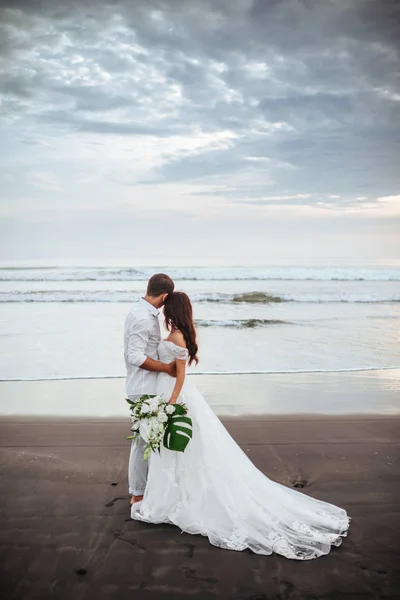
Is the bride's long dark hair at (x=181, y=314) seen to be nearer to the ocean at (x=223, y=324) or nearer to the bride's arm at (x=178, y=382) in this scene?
the bride's arm at (x=178, y=382)

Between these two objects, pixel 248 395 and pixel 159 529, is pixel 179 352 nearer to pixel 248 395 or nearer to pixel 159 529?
pixel 159 529

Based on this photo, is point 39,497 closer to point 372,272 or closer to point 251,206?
point 372,272

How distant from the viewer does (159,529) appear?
332 centimetres

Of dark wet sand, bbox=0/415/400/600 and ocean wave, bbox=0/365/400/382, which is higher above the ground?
dark wet sand, bbox=0/415/400/600

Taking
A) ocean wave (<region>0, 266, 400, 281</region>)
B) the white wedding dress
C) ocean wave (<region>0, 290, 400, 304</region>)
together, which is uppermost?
the white wedding dress

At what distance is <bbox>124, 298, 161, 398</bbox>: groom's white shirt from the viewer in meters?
3.46

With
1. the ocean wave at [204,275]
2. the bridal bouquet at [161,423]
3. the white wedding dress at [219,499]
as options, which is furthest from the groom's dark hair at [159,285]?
the ocean wave at [204,275]

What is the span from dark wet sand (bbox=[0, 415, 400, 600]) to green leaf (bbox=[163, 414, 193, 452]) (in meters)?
0.55

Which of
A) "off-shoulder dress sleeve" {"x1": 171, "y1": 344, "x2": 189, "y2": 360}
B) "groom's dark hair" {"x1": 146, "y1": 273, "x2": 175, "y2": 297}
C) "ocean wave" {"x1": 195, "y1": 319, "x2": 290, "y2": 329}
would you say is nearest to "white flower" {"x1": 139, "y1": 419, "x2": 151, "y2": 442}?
"off-shoulder dress sleeve" {"x1": 171, "y1": 344, "x2": 189, "y2": 360}

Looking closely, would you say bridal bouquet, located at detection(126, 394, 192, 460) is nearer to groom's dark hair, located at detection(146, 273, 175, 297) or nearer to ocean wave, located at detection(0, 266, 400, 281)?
groom's dark hair, located at detection(146, 273, 175, 297)

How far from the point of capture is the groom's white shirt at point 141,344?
11.3 feet

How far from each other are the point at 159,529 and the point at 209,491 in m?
0.40

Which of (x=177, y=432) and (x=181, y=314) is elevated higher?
(x=181, y=314)

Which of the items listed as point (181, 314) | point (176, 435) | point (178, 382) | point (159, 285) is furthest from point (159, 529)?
point (159, 285)
